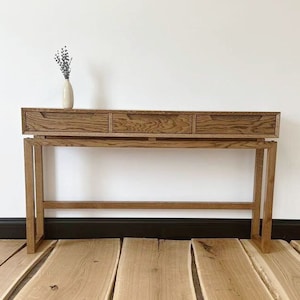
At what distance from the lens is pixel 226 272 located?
132 cm

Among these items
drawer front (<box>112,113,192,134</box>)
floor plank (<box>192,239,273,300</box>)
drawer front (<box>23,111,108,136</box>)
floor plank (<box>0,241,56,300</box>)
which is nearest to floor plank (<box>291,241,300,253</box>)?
floor plank (<box>192,239,273,300</box>)

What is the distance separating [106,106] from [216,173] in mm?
708

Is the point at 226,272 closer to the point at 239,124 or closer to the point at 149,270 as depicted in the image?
the point at 149,270

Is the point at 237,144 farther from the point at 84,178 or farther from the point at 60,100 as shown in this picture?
the point at 60,100

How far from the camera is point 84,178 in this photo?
1.70 metres

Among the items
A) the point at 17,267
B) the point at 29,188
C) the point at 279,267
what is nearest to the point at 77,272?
the point at 17,267

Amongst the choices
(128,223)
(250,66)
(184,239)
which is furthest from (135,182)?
(250,66)

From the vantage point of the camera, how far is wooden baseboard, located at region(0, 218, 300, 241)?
1686 millimetres

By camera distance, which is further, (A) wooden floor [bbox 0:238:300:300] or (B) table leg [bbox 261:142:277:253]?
(B) table leg [bbox 261:142:277:253]

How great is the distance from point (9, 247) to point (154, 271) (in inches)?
30.9

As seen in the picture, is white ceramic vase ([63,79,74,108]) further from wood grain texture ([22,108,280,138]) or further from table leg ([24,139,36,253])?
table leg ([24,139,36,253])

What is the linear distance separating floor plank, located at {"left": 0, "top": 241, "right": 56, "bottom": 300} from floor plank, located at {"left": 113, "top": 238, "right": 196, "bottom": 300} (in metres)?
0.39

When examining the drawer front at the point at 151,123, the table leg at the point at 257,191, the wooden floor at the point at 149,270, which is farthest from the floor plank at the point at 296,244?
the drawer front at the point at 151,123

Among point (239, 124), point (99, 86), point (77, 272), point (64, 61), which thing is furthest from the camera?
point (99, 86)
